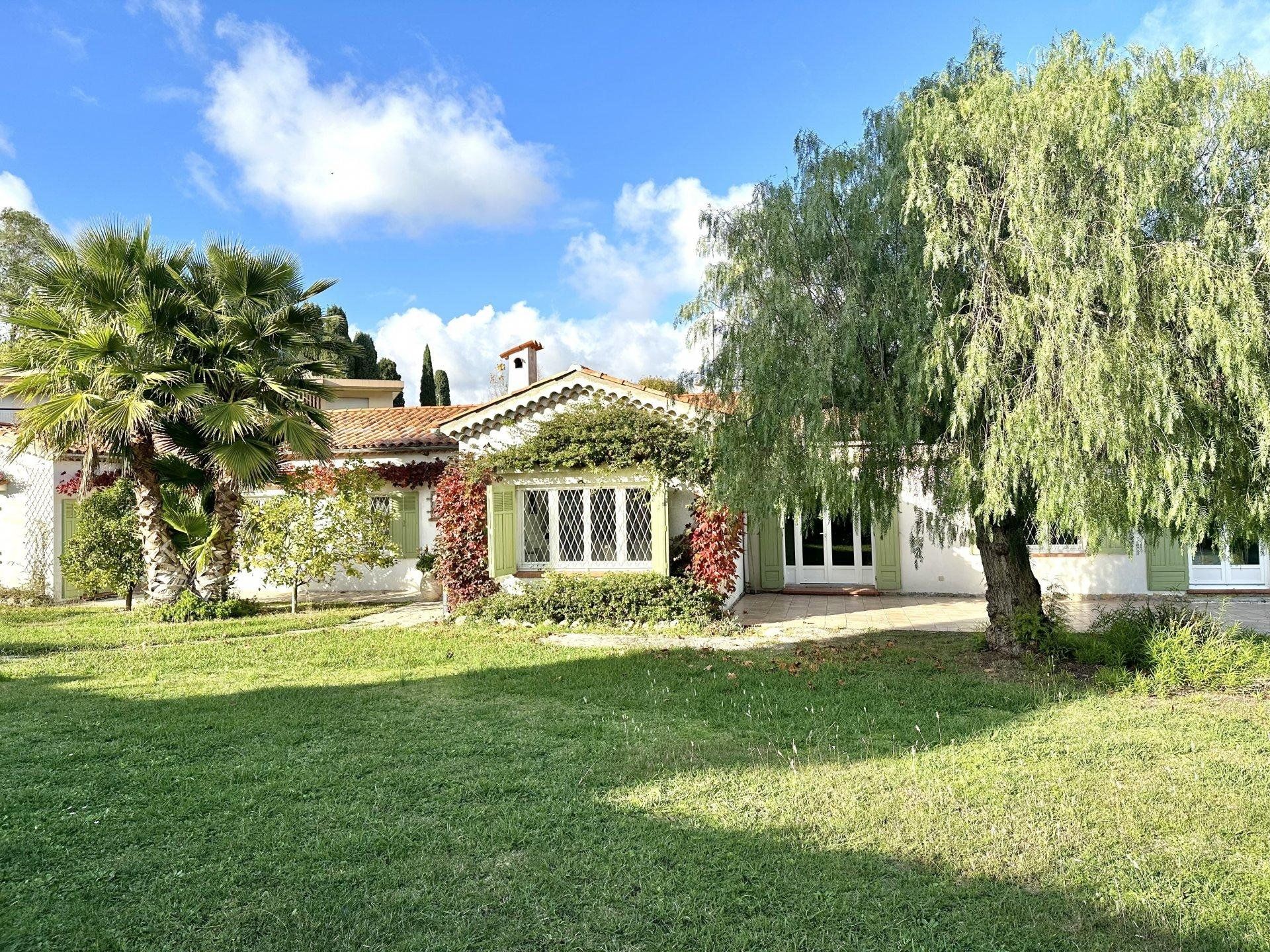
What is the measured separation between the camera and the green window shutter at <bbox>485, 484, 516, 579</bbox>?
12.9 meters

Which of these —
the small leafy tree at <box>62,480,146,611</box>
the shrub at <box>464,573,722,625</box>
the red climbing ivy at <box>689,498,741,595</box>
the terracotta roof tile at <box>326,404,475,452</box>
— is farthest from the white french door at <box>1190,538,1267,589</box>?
the small leafy tree at <box>62,480,146,611</box>

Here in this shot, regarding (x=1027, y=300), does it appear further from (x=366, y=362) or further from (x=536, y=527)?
(x=366, y=362)

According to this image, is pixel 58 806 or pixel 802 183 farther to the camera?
pixel 802 183

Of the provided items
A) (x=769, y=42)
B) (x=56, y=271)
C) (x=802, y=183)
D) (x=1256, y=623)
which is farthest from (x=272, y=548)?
(x=1256, y=623)

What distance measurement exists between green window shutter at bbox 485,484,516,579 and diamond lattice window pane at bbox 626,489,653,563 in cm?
230

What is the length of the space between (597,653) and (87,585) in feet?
38.7

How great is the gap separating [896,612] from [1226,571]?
7257mm

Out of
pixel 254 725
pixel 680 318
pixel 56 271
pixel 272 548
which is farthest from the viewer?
pixel 272 548

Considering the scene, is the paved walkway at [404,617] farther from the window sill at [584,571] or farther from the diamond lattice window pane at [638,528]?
the diamond lattice window pane at [638,528]

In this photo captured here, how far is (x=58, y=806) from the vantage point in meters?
4.95

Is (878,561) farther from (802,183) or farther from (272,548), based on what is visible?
(272,548)

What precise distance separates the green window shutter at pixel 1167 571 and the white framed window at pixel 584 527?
1068 cm

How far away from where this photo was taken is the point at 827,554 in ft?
54.9

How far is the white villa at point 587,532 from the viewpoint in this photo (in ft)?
42.6
